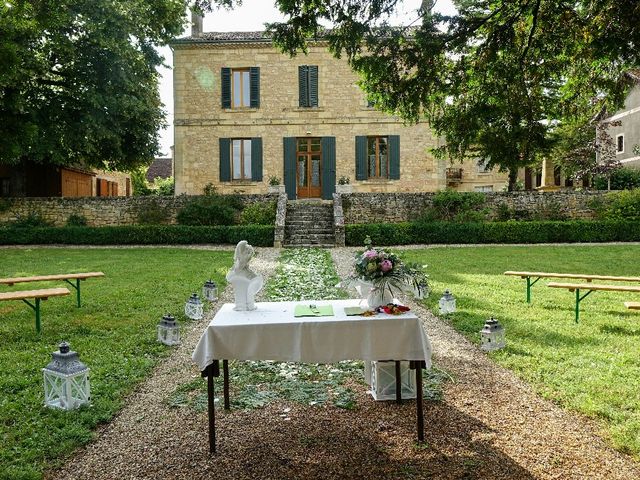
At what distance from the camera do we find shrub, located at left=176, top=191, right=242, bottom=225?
60.3ft

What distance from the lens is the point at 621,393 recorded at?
4219 mm

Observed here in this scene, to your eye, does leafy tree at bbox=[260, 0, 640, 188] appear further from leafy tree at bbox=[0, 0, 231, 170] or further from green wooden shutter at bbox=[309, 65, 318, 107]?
green wooden shutter at bbox=[309, 65, 318, 107]

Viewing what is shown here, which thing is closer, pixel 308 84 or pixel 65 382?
pixel 65 382

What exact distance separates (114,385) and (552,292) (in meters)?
7.23

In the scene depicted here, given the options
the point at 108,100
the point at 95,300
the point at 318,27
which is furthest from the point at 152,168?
the point at 318,27

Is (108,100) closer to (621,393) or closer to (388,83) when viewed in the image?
(388,83)

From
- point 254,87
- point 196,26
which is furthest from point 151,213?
point 196,26

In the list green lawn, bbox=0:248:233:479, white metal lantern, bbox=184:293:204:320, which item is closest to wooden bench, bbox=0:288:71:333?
green lawn, bbox=0:248:233:479

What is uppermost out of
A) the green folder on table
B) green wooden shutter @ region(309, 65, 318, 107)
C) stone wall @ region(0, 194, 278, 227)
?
green wooden shutter @ region(309, 65, 318, 107)

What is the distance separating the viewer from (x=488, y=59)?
16.8 ft

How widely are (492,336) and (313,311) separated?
263 centimetres

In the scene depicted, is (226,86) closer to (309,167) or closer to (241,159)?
(241,159)

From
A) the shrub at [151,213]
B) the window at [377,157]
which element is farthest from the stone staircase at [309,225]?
the shrub at [151,213]

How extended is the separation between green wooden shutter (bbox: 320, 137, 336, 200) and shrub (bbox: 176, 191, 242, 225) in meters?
4.58
